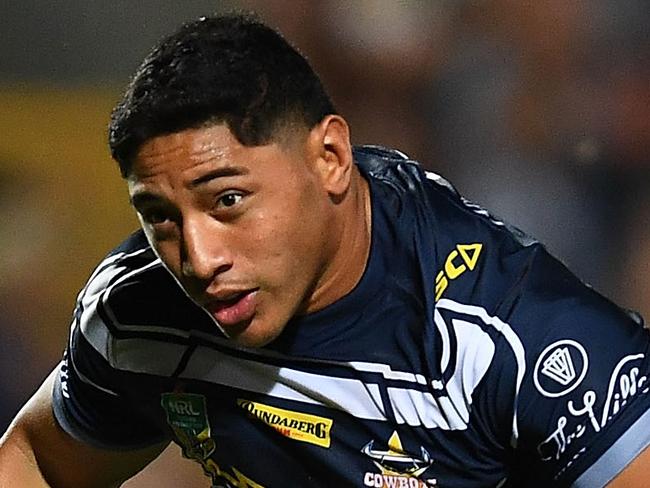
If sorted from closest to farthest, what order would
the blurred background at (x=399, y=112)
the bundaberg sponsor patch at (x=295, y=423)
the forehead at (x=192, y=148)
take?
the forehead at (x=192, y=148)
the bundaberg sponsor patch at (x=295, y=423)
the blurred background at (x=399, y=112)

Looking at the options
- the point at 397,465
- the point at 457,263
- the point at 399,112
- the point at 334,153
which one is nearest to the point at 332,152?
the point at 334,153

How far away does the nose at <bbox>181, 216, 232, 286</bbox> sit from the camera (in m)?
0.76

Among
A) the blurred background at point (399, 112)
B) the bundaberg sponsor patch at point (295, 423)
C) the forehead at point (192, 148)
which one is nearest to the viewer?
the forehead at point (192, 148)

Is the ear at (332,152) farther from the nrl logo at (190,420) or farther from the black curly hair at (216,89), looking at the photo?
→ the nrl logo at (190,420)

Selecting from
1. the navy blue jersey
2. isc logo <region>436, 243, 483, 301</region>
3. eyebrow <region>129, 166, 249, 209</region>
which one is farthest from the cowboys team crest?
eyebrow <region>129, 166, 249, 209</region>

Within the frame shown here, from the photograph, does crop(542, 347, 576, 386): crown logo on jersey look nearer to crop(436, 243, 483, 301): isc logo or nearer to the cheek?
crop(436, 243, 483, 301): isc logo

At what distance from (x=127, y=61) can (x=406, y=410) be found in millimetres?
953

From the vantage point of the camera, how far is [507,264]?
2.63 ft

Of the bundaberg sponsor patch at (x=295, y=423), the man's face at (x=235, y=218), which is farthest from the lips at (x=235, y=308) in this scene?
the bundaberg sponsor patch at (x=295, y=423)

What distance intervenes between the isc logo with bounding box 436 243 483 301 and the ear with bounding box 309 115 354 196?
79 mm

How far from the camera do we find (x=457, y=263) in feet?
2.65

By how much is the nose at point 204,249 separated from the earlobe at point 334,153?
3.1 inches

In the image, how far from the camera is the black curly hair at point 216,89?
2.44 ft

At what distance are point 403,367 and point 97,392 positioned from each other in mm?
261
